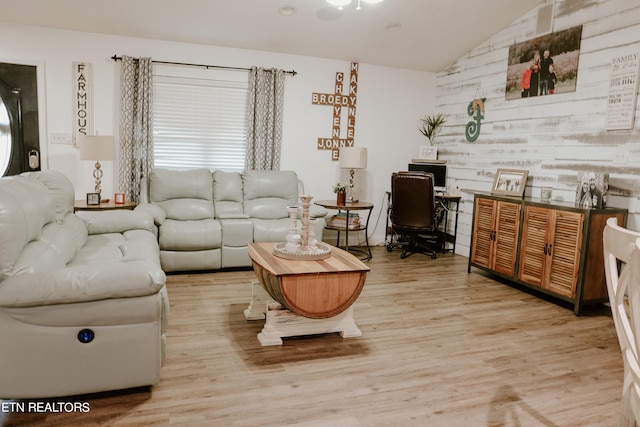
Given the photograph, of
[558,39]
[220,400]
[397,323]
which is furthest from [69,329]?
[558,39]

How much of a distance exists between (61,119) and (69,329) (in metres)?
3.61

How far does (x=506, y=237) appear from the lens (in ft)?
14.5

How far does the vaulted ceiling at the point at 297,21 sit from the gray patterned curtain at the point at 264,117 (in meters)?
0.37

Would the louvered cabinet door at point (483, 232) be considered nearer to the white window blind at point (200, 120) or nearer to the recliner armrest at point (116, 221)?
the white window blind at point (200, 120)

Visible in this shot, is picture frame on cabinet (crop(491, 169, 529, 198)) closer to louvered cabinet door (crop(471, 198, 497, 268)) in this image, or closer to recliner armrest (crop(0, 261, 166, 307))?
louvered cabinet door (crop(471, 198, 497, 268))

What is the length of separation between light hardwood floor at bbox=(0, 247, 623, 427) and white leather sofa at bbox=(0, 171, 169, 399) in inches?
6.5

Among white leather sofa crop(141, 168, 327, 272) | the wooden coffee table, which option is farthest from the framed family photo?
the wooden coffee table

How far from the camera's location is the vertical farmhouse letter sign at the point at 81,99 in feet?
15.8

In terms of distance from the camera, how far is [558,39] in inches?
176

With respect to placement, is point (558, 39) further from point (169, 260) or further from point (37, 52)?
point (37, 52)

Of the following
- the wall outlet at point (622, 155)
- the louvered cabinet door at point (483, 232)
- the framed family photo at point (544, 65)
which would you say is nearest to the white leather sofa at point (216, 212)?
the louvered cabinet door at point (483, 232)

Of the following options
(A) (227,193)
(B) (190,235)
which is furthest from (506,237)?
(B) (190,235)

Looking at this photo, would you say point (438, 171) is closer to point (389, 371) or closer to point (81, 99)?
point (389, 371)

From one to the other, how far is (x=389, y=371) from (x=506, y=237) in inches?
95.2
